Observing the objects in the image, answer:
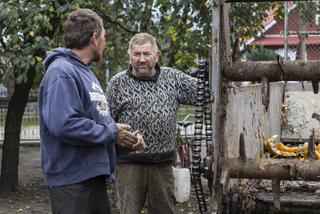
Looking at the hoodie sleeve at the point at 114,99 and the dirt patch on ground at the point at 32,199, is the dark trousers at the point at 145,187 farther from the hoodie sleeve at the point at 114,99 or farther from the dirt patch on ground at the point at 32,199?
the dirt patch on ground at the point at 32,199

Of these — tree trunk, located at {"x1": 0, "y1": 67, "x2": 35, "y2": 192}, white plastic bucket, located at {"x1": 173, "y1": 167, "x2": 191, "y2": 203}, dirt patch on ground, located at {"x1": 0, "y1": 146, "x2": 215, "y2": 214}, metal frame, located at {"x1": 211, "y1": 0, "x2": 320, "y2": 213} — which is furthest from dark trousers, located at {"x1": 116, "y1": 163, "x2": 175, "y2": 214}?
tree trunk, located at {"x1": 0, "y1": 67, "x2": 35, "y2": 192}

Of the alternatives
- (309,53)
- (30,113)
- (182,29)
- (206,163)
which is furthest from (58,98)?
(30,113)

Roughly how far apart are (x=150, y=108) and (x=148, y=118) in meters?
0.08

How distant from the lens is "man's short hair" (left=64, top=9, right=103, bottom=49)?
150 inches

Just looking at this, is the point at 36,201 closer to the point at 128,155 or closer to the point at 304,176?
the point at 128,155

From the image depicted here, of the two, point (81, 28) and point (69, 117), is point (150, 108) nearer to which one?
point (81, 28)

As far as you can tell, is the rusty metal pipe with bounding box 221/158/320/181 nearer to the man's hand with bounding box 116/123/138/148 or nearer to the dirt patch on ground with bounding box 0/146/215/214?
the man's hand with bounding box 116/123/138/148

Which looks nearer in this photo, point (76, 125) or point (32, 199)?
point (76, 125)

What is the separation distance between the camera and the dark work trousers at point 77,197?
3.79 meters

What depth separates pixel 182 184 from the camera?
779 cm

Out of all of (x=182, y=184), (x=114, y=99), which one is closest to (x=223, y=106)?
(x=114, y=99)

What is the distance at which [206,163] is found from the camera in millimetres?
3803

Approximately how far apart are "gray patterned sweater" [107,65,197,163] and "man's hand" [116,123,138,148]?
67cm

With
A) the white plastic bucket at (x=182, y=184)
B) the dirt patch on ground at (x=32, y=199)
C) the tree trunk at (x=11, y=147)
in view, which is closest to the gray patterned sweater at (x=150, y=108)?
the dirt patch on ground at (x=32, y=199)
